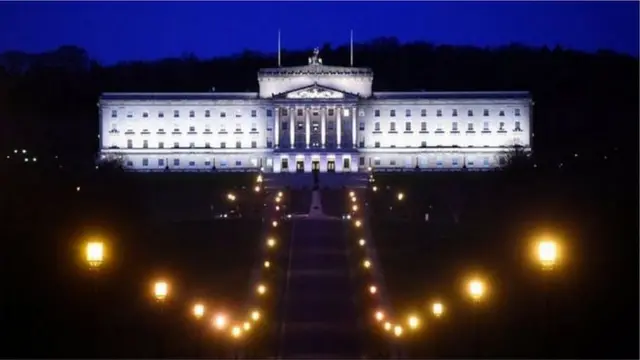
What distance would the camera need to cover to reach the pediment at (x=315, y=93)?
364 feet

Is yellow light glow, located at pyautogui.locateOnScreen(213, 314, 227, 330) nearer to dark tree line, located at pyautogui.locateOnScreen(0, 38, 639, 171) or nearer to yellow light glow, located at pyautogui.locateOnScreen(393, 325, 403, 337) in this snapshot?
yellow light glow, located at pyautogui.locateOnScreen(393, 325, 403, 337)

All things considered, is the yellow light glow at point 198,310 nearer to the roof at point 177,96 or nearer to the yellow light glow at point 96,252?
the yellow light glow at point 96,252

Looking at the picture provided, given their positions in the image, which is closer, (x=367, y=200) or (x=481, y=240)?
(x=481, y=240)

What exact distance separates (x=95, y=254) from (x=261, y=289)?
83.7 ft

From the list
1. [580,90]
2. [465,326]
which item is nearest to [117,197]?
[465,326]

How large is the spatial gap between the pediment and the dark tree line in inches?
530

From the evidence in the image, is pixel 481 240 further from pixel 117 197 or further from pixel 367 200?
pixel 367 200

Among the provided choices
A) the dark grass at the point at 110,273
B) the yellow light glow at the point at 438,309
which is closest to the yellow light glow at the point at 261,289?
the dark grass at the point at 110,273

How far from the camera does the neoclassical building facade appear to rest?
109812mm

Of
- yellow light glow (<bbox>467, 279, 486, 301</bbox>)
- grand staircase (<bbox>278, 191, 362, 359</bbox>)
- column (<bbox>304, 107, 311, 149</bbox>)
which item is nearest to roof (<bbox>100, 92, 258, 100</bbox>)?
column (<bbox>304, 107, 311, 149</bbox>)

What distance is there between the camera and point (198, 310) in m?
39.5

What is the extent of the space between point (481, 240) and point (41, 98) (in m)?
79.6

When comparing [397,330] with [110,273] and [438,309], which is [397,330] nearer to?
[438,309]

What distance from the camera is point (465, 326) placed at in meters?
38.1
